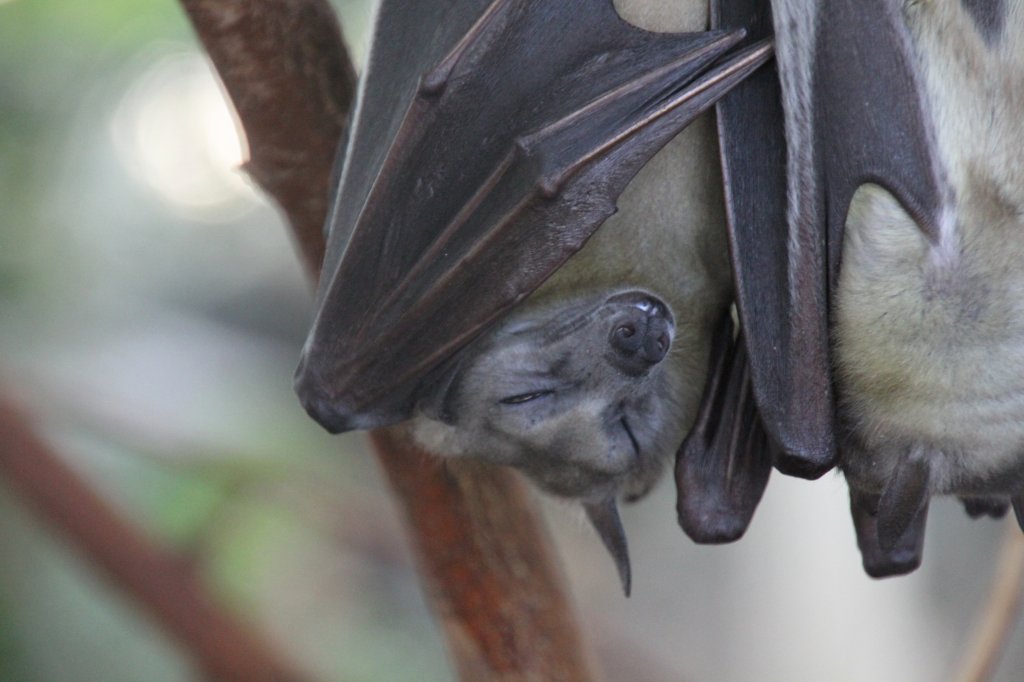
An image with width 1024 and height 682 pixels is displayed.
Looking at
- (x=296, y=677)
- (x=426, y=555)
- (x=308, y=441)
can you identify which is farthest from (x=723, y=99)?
(x=308, y=441)

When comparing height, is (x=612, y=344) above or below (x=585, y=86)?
below

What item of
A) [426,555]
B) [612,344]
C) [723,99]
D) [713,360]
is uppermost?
[723,99]

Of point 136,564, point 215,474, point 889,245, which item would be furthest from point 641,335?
point 215,474

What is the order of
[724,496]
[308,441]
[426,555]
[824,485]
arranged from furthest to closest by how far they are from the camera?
[308,441]
[824,485]
[426,555]
[724,496]

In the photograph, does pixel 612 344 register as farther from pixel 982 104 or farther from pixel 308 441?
pixel 308 441

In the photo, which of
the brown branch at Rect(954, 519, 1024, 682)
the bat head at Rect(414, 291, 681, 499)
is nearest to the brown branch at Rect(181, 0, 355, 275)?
the bat head at Rect(414, 291, 681, 499)

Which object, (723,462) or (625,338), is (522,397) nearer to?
(625,338)
